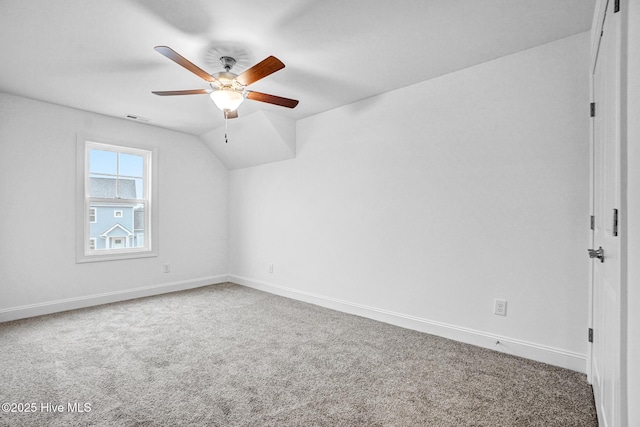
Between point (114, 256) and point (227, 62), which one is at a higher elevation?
point (227, 62)

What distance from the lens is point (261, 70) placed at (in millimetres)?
2244

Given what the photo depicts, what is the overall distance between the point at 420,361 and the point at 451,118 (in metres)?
2.04

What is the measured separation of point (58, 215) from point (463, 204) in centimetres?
432

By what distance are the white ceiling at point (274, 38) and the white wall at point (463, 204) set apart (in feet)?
0.94

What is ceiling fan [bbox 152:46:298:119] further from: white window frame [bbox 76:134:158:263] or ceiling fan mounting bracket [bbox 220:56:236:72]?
white window frame [bbox 76:134:158:263]

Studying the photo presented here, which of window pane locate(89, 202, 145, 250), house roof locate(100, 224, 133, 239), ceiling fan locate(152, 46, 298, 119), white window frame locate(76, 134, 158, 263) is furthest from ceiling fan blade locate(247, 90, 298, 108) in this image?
house roof locate(100, 224, 133, 239)

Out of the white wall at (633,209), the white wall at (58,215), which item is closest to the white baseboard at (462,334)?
the white wall at (633,209)

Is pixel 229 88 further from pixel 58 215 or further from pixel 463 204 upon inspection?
pixel 58 215

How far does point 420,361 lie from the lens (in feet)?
7.92

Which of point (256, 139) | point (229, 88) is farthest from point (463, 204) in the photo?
point (256, 139)

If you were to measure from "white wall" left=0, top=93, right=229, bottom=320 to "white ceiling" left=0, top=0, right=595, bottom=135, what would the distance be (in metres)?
0.50

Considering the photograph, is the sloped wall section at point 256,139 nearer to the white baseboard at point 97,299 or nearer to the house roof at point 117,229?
the house roof at point 117,229

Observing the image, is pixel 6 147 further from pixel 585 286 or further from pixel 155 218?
pixel 585 286

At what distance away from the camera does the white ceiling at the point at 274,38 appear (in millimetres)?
1995
